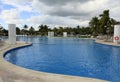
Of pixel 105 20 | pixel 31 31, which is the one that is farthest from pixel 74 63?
pixel 31 31

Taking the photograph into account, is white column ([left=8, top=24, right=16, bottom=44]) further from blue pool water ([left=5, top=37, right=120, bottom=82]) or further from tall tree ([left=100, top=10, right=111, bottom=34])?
tall tree ([left=100, top=10, right=111, bottom=34])

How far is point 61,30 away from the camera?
63.8 metres

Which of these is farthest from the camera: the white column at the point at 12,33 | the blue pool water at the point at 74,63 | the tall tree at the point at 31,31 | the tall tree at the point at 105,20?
the tall tree at the point at 31,31

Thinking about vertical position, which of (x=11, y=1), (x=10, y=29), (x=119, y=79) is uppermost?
(x=11, y=1)

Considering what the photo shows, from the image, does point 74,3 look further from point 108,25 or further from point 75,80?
point 75,80

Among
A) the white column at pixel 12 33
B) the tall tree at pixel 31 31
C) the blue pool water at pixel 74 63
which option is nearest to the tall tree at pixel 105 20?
the blue pool water at pixel 74 63

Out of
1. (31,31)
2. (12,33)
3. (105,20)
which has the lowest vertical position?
(12,33)

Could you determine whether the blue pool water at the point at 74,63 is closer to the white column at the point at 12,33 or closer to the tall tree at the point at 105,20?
the white column at the point at 12,33

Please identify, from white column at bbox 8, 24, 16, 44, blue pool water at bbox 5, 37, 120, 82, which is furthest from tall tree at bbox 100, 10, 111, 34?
white column at bbox 8, 24, 16, 44

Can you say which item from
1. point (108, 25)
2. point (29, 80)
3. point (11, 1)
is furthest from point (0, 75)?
point (108, 25)

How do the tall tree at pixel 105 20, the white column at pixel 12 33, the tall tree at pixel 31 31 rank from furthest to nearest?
the tall tree at pixel 31 31 < the tall tree at pixel 105 20 < the white column at pixel 12 33

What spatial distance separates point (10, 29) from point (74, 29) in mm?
44687

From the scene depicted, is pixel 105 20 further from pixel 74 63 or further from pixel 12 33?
pixel 74 63

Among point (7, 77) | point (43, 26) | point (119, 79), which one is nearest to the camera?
point (7, 77)
